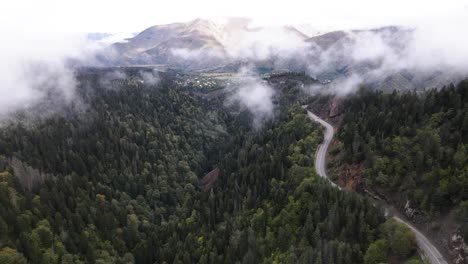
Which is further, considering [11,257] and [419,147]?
[419,147]

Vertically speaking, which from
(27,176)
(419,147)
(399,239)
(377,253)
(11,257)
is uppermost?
(419,147)

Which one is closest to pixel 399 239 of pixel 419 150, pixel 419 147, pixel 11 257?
pixel 419 150

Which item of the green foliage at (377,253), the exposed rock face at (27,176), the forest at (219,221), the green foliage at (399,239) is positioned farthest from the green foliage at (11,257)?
the green foliage at (399,239)

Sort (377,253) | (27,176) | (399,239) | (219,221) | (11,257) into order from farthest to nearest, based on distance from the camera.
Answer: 1. (27,176)
2. (219,221)
3. (11,257)
4. (377,253)
5. (399,239)

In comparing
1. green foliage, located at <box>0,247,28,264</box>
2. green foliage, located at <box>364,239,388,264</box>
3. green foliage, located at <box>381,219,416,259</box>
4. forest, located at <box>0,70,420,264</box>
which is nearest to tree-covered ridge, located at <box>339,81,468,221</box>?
forest, located at <box>0,70,420,264</box>

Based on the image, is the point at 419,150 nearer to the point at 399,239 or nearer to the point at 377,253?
the point at 399,239

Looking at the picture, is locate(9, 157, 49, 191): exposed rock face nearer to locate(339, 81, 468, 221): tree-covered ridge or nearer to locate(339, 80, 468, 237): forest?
locate(339, 80, 468, 237): forest

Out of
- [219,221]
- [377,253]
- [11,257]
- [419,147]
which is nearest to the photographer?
[377,253]
